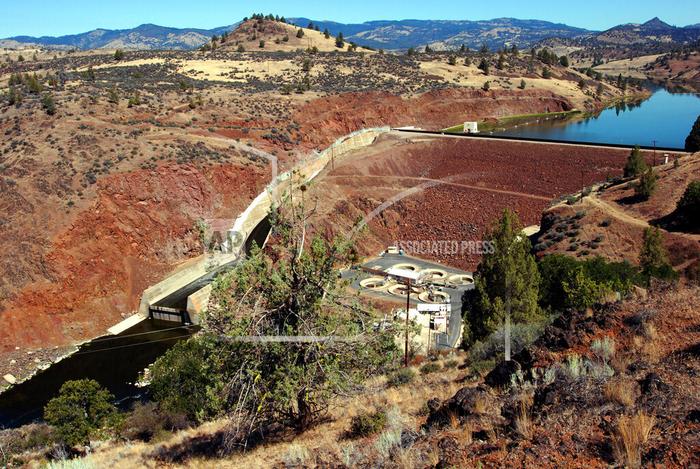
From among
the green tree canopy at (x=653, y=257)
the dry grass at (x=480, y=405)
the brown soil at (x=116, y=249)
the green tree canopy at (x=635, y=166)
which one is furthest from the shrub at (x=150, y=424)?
the green tree canopy at (x=635, y=166)

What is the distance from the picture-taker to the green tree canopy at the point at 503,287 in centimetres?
1820

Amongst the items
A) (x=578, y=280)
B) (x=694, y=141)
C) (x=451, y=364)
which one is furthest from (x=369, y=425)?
(x=694, y=141)

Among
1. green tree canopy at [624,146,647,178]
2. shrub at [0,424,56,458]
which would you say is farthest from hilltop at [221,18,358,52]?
shrub at [0,424,56,458]

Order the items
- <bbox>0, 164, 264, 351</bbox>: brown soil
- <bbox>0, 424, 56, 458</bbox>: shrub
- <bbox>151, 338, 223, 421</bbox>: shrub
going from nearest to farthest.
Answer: <bbox>151, 338, 223, 421</bbox>: shrub, <bbox>0, 424, 56, 458</bbox>: shrub, <bbox>0, 164, 264, 351</bbox>: brown soil

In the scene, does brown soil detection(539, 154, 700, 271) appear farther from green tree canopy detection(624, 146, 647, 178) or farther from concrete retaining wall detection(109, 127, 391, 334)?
concrete retaining wall detection(109, 127, 391, 334)

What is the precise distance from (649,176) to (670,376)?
89.2 feet

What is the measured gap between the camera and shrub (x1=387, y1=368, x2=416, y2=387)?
13.5 m

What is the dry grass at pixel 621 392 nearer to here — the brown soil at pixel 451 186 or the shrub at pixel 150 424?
the shrub at pixel 150 424

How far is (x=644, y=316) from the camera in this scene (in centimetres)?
927

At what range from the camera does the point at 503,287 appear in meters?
18.6

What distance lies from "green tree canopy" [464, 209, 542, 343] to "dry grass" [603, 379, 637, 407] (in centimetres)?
1074

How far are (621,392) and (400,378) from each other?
7.28 meters

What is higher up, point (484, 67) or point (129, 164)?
point (484, 67)

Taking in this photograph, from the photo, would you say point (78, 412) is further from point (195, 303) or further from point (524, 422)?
point (524, 422)
